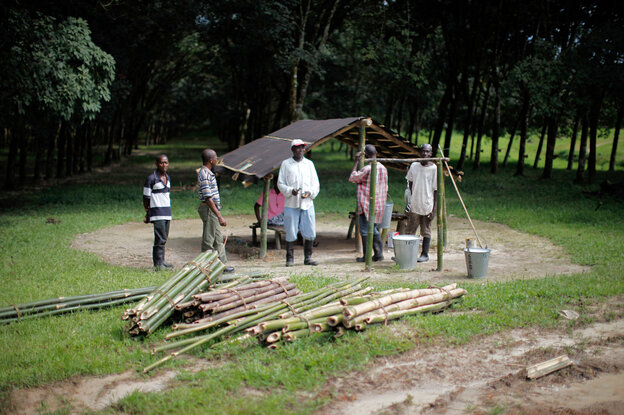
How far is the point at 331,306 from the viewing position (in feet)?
20.8

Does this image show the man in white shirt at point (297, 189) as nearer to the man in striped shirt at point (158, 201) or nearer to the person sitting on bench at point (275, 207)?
the man in striped shirt at point (158, 201)

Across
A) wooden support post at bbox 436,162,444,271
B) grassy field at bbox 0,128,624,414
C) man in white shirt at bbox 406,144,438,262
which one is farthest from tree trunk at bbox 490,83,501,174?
wooden support post at bbox 436,162,444,271

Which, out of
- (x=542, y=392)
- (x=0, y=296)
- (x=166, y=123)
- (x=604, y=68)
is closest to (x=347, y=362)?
(x=542, y=392)

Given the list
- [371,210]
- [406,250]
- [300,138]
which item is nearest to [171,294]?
[371,210]

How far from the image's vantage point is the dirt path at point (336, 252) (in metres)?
9.46

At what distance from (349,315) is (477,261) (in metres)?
3.58

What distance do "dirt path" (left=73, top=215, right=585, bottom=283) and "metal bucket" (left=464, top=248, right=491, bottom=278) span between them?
0.20m

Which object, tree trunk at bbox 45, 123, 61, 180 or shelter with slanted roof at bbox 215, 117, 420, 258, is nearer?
shelter with slanted roof at bbox 215, 117, 420, 258

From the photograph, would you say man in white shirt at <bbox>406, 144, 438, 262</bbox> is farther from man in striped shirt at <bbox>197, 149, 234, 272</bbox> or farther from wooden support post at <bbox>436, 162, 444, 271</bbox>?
man in striped shirt at <bbox>197, 149, 234, 272</bbox>

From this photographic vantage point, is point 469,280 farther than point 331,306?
Yes

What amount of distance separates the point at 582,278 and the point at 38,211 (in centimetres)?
1444

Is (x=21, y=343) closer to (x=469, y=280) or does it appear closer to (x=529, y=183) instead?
(x=469, y=280)

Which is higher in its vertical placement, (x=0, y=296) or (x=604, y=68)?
(x=604, y=68)

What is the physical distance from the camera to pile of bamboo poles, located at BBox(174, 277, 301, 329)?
6243mm
